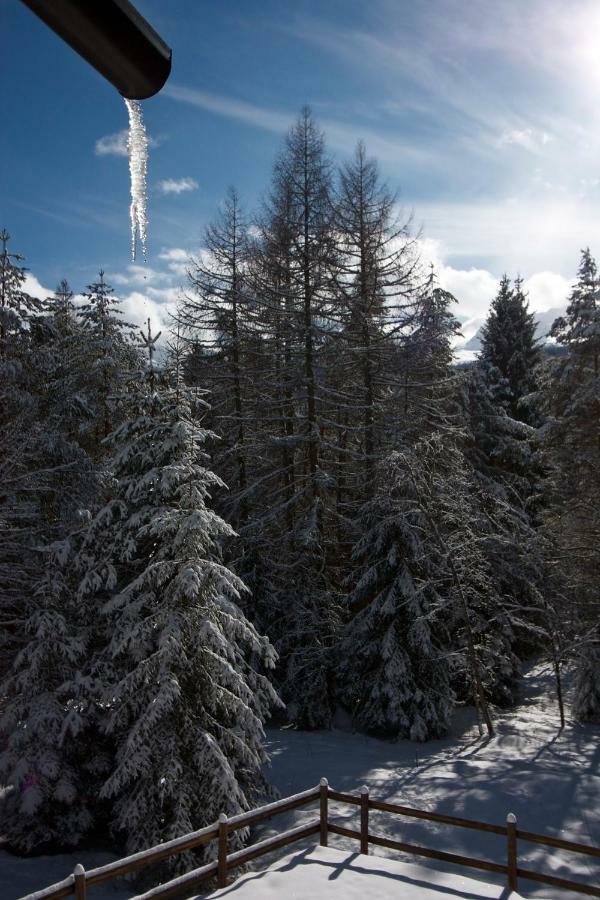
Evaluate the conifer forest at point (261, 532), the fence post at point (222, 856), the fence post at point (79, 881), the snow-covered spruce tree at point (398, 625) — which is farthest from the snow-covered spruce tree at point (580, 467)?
the fence post at point (79, 881)

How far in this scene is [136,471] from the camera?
1186 centimetres

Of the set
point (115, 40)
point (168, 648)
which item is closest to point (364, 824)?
point (168, 648)

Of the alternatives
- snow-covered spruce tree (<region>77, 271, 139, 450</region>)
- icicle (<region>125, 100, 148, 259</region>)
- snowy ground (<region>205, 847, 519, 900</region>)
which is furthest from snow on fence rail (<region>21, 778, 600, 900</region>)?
snow-covered spruce tree (<region>77, 271, 139, 450</region>)

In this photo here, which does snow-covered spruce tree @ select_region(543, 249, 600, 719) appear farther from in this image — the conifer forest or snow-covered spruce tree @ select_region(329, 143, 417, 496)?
snow-covered spruce tree @ select_region(329, 143, 417, 496)

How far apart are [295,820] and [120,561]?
20.2 feet

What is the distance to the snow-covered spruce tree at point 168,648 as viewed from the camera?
33.1 feet

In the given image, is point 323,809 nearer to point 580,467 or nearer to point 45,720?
point 45,720

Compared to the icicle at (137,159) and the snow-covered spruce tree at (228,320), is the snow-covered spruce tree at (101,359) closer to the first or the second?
the snow-covered spruce tree at (228,320)

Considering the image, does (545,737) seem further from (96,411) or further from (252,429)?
(96,411)

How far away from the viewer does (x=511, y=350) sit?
30.8 metres

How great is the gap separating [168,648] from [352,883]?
4.26m

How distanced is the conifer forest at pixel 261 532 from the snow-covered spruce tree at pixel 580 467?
89mm

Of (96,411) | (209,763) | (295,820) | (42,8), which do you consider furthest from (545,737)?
(42,8)

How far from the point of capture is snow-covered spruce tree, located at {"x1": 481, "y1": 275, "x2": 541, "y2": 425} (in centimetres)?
2972
